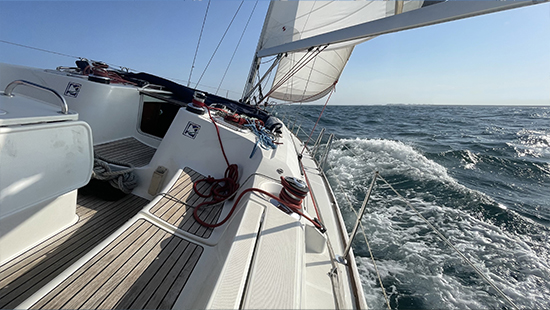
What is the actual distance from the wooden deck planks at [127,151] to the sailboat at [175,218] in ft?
0.14

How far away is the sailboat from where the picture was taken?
3.78 ft

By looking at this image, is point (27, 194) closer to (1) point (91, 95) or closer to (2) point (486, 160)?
(1) point (91, 95)

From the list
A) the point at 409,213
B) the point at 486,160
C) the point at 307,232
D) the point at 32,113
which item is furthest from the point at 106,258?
the point at 486,160

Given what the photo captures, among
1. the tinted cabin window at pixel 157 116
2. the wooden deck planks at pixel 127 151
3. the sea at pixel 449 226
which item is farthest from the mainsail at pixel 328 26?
the wooden deck planks at pixel 127 151

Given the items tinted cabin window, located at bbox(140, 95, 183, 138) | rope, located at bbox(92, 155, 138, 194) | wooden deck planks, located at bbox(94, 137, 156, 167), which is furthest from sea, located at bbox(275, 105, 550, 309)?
tinted cabin window, located at bbox(140, 95, 183, 138)

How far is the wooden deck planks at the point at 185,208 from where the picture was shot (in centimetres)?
184

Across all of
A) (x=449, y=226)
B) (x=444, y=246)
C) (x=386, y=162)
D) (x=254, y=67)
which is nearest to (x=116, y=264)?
(x=444, y=246)

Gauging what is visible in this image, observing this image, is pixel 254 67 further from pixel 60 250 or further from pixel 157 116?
pixel 60 250

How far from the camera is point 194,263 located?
5.08 feet

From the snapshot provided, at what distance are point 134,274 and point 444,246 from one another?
376 cm

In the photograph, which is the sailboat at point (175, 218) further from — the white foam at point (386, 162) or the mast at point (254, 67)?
the white foam at point (386, 162)

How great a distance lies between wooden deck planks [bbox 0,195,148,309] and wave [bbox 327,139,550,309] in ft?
7.54

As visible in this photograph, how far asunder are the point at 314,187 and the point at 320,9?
10.8 ft

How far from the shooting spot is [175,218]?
1870 mm
